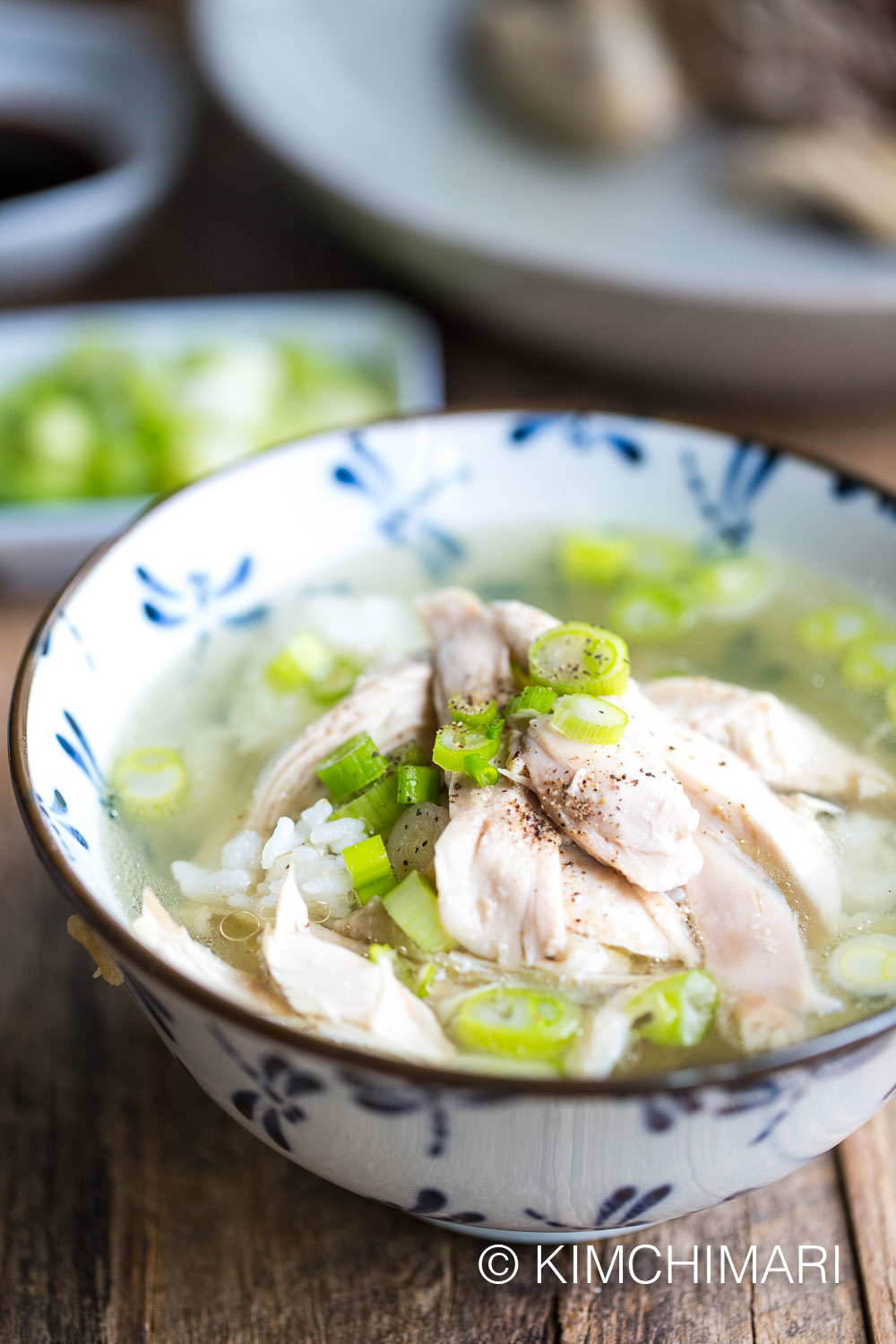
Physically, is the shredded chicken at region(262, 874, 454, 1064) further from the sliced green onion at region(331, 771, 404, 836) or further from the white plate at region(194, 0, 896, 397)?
the white plate at region(194, 0, 896, 397)

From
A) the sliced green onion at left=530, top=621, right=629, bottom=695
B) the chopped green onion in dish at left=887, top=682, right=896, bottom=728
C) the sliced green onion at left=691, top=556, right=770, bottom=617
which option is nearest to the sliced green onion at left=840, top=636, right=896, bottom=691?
the chopped green onion in dish at left=887, top=682, right=896, bottom=728

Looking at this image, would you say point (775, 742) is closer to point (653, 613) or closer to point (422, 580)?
point (653, 613)

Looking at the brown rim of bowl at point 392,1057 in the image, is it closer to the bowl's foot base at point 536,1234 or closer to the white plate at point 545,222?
the bowl's foot base at point 536,1234

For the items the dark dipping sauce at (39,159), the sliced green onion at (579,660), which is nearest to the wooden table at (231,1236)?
the sliced green onion at (579,660)

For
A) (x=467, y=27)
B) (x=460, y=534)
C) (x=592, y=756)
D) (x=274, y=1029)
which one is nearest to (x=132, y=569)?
(x=460, y=534)

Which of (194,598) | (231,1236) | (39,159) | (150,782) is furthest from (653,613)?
(39,159)

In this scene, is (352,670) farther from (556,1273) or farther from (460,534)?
(556,1273)

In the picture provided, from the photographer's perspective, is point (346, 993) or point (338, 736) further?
point (338, 736)
